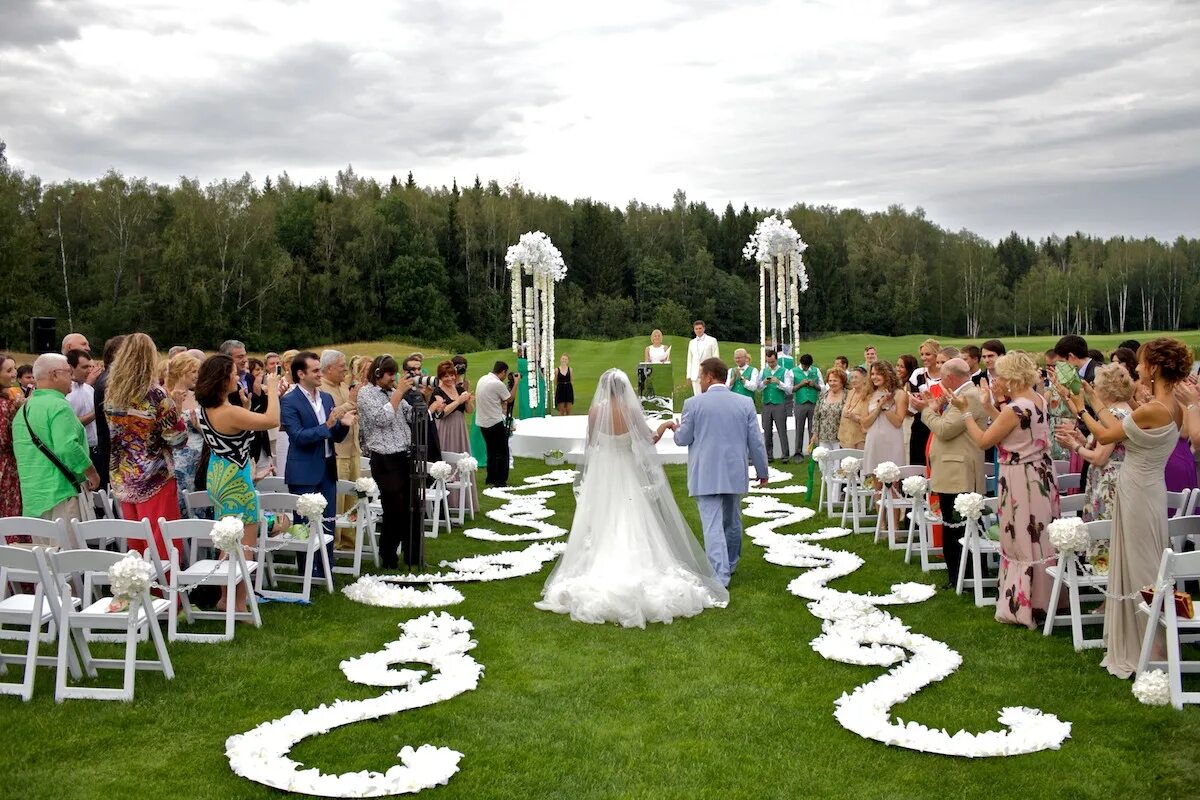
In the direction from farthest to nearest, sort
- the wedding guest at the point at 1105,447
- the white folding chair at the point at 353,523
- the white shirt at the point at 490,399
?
the white shirt at the point at 490,399 → the white folding chair at the point at 353,523 → the wedding guest at the point at 1105,447

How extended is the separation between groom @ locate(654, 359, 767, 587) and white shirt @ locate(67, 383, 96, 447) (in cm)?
584

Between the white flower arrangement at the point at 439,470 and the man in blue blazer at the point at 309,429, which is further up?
the man in blue blazer at the point at 309,429

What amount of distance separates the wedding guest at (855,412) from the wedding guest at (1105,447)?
401 centimetres

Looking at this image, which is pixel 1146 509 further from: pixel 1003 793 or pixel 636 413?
pixel 636 413

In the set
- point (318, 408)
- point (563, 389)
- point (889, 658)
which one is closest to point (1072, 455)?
point (889, 658)

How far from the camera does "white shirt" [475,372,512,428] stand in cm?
1503

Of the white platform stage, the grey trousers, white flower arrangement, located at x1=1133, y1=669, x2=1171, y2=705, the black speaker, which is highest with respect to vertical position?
the black speaker

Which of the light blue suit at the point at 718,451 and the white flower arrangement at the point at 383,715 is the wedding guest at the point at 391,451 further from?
the light blue suit at the point at 718,451

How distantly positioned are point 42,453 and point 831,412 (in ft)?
31.1

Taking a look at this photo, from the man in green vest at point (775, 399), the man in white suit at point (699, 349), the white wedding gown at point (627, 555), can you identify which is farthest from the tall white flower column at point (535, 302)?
the white wedding gown at point (627, 555)

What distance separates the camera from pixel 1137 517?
627 cm

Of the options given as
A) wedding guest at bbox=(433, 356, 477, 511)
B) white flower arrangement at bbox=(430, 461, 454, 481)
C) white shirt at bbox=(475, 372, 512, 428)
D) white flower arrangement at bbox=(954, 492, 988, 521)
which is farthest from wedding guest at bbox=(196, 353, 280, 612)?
white shirt at bbox=(475, 372, 512, 428)

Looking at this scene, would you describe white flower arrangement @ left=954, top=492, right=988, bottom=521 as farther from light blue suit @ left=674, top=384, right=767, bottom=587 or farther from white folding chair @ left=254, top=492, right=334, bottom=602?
white folding chair @ left=254, top=492, right=334, bottom=602

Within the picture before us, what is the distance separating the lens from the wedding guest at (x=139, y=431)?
749 cm
